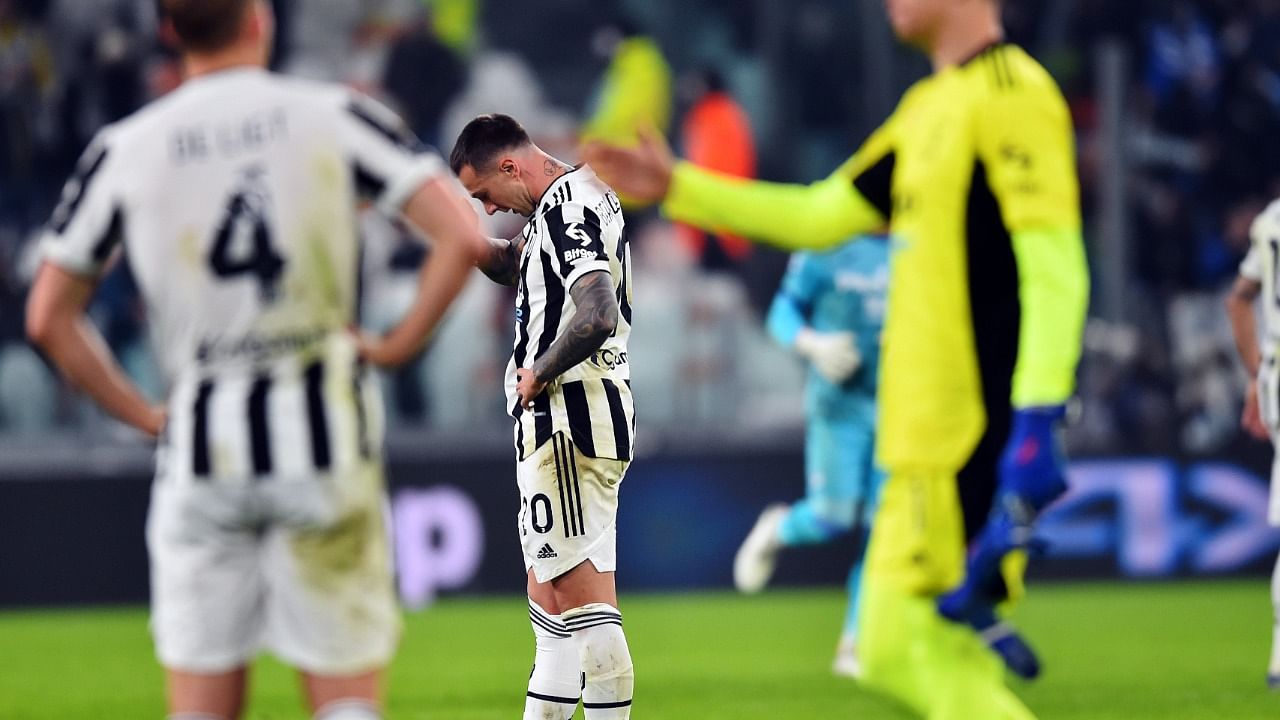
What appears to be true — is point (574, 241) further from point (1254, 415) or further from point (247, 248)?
point (1254, 415)

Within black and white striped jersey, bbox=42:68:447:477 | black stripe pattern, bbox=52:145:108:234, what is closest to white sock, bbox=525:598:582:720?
black and white striped jersey, bbox=42:68:447:477

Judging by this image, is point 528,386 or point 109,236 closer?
point 109,236

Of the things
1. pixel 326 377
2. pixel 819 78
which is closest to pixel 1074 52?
pixel 819 78

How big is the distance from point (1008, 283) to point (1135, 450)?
37.4 feet

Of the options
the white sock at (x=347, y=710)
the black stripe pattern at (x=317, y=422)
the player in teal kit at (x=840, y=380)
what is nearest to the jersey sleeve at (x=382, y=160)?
the black stripe pattern at (x=317, y=422)

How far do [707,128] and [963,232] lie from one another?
1143 centimetres

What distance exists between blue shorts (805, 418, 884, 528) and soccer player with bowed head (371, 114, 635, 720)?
4.41 meters

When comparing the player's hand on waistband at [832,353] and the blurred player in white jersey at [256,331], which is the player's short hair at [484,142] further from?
the player's hand on waistband at [832,353]

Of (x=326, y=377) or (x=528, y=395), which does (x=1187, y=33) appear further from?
(x=326, y=377)

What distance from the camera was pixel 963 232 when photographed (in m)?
4.81

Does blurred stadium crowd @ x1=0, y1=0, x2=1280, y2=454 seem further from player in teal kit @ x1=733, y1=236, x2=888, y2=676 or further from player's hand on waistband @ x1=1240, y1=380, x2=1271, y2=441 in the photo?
player's hand on waistband @ x1=1240, y1=380, x2=1271, y2=441

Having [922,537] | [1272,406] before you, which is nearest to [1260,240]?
[1272,406]

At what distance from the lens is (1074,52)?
657 inches

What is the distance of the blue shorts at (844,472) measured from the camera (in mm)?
10492
